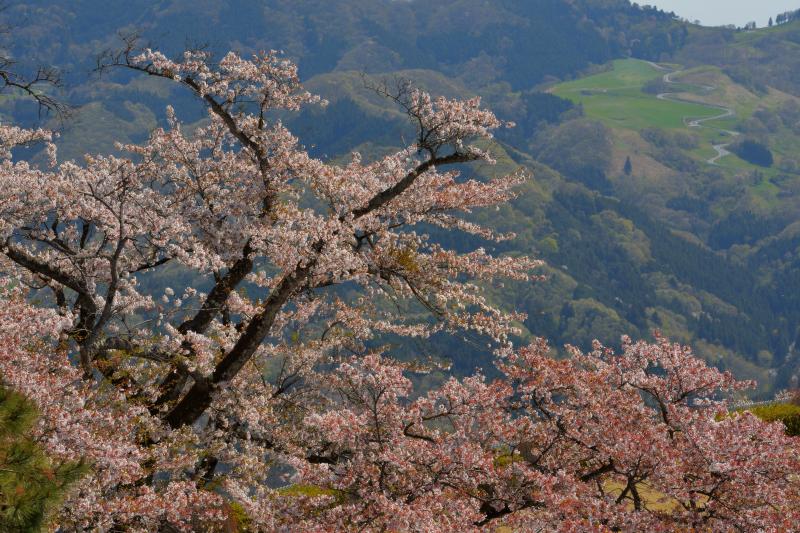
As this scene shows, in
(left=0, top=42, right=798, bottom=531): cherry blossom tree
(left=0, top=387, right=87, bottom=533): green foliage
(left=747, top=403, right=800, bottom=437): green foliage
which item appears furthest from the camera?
(left=747, top=403, right=800, bottom=437): green foliage

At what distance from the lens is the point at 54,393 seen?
12.7 metres

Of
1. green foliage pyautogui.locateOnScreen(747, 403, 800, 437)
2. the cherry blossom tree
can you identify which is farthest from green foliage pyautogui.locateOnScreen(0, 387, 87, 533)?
green foliage pyautogui.locateOnScreen(747, 403, 800, 437)

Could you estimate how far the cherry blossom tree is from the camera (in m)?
12.5

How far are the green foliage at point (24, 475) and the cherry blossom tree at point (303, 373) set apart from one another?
171cm

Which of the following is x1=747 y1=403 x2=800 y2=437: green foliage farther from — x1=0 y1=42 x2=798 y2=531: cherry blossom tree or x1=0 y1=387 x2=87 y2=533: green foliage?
x1=0 y1=387 x2=87 y2=533: green foliage

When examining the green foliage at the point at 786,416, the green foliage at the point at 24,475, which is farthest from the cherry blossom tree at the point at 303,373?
the green foliage at the point at 786,416

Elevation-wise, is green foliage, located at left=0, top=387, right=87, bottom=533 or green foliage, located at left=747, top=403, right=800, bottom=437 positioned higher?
green foliage, located at left=0, top=387, right=87, bottom=533

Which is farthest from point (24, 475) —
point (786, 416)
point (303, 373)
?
point (786, 416)

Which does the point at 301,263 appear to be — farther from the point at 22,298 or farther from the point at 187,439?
the point at 22,298

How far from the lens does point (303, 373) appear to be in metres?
21.0

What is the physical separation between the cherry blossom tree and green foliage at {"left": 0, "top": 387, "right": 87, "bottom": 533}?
1.71 meters

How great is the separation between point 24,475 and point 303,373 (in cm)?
1184

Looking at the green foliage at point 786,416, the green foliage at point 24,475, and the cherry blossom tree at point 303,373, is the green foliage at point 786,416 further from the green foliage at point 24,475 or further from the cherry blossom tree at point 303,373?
the green foliage at point 24,475

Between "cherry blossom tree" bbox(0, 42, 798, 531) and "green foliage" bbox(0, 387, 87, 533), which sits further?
"cherry blossom tree" bbox(0, 42, 798, 531)
